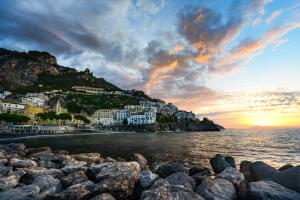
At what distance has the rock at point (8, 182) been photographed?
1335 centimetres

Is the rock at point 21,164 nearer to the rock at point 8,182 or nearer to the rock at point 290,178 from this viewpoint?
the rock at point 8,182

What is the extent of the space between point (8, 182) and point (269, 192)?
1222cm

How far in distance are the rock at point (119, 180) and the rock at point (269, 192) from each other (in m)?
5.14

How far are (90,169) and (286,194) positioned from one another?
9888 millimetres

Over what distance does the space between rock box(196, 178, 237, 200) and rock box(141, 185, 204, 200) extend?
1.42 metres

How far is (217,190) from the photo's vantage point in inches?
458

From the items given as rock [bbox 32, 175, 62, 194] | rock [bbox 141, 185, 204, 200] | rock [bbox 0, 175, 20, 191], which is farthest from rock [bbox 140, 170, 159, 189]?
rock [bbox 0, 175, 20, 191]

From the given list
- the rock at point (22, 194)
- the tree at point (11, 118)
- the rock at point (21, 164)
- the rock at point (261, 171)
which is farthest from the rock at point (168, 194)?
the tree at point (11, 118)

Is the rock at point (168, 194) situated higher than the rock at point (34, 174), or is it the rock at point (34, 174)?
the rock at point (168, 194)

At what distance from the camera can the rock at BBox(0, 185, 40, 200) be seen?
11202 mm

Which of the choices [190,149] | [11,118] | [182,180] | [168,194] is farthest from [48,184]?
[11,118]

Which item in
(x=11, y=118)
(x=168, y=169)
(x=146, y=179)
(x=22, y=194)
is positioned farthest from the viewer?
(x=11, y=118)

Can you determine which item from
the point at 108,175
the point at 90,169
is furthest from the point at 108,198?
the point at 90,169

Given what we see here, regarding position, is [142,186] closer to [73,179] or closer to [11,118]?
[73,179]
